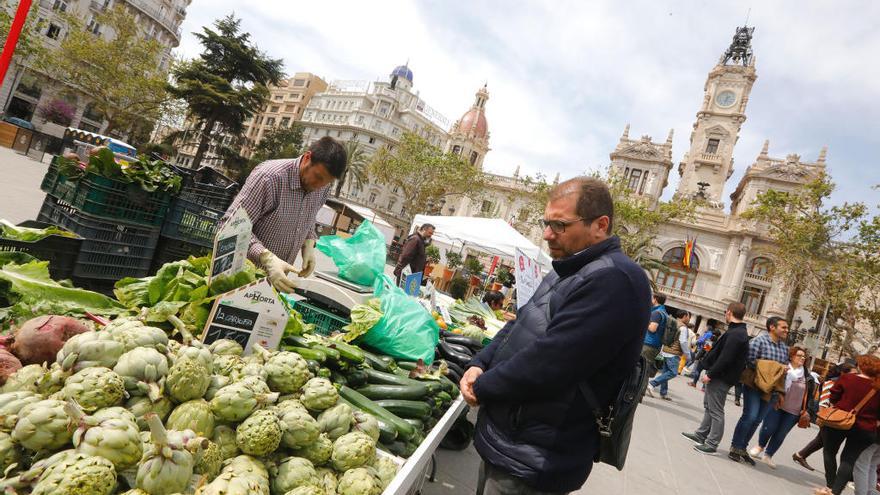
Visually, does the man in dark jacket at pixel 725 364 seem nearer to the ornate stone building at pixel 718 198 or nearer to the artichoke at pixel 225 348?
the artichoke at pixel 225 348

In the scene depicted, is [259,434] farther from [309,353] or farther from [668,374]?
[668,374]

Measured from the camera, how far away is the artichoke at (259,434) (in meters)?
1.43

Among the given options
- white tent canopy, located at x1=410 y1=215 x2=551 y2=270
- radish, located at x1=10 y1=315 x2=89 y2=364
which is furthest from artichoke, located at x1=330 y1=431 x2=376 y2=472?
white tent canopy, located at x1=410 y1=215 x2=551 y2=270

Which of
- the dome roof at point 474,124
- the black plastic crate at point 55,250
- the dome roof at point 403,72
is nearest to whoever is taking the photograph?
the black plastic crate at point 55,250

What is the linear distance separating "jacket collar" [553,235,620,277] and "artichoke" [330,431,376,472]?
Result: 1098mm

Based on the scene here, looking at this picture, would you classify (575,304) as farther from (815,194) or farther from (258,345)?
(815,194)

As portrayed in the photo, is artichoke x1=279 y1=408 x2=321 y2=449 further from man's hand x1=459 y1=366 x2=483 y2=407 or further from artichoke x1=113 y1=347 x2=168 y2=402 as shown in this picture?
man's hand x1=459 y1=366 x2=483 y2=407

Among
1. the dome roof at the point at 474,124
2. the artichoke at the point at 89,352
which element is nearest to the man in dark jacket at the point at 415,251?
the artichoke at the point at 89,352

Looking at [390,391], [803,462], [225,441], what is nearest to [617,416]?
[390,391]

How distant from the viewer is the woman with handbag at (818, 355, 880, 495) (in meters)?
5.21

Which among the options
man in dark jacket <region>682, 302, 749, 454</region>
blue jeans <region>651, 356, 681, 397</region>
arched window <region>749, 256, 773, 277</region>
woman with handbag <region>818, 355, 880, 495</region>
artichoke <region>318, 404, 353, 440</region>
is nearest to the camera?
artichoke <region>318, 404, 353, 440</region>

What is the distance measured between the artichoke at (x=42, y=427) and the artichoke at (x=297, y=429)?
60cm

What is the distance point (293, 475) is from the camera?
147 cm

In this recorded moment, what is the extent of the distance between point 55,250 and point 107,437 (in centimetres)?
200
